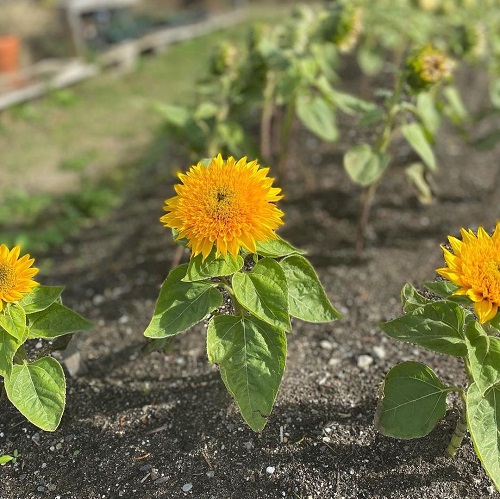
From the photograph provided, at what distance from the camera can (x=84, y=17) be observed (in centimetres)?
845

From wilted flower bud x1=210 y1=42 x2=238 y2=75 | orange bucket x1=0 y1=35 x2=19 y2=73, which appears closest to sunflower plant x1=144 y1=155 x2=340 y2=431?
wilted flower bud x1=210 y1=42 x2=238 y2=75

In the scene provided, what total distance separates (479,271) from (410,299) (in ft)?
1.08

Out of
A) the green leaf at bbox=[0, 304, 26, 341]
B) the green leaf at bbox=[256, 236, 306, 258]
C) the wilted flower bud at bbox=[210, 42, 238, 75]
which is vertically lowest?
the green leaf at bbox=[0, 304, 26, 341]

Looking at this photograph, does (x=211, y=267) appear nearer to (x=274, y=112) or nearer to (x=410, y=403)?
(x=410, y=403)

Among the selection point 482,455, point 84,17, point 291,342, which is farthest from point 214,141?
point 84,17

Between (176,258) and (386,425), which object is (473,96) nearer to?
(176,258)

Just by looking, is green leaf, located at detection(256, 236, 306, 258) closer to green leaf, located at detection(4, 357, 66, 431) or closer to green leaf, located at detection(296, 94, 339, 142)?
green leaf, located at detection(4, 357, 66, 431)

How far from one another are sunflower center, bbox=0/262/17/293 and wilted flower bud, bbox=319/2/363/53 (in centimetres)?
190

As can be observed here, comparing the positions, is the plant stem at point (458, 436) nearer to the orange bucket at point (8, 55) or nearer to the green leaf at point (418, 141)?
the green leaf at point (418, 141)

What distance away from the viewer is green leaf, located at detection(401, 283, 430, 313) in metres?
1.80

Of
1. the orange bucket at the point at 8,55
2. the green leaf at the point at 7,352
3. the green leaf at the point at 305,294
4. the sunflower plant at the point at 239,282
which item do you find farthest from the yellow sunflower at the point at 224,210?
the orange bucket at the point at 8,55

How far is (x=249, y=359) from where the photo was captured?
175cm

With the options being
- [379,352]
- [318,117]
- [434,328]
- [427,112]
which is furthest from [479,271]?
[318,117]

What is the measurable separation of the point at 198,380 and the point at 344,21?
1826mm
